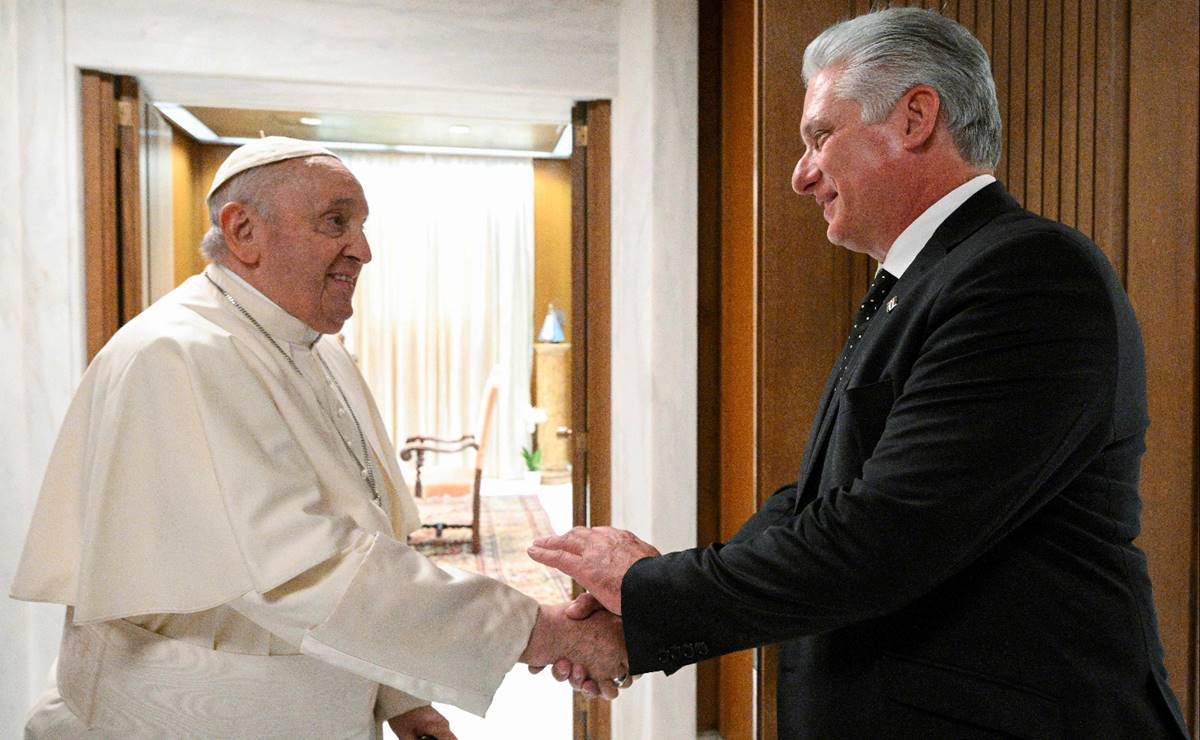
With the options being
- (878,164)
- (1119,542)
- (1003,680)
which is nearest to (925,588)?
(1003,680)

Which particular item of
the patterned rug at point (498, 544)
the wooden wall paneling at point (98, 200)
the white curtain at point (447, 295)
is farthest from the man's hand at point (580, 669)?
the white curtain at point (447, 295)

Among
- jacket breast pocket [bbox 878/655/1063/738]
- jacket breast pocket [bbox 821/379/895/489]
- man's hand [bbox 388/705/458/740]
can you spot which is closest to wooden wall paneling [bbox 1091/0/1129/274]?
jacket breast pocket [bbox 821/379/895/489]

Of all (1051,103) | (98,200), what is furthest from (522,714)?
(1051,103)

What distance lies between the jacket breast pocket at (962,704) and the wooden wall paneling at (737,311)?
1.94 metres

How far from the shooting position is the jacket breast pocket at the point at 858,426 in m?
1.22

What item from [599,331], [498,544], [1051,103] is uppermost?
[1051,103]

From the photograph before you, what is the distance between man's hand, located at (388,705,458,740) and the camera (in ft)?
6.77

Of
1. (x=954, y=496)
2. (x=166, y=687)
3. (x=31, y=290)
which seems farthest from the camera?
(x=31, y=290)

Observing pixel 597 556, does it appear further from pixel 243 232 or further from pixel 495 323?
pixel 495 323

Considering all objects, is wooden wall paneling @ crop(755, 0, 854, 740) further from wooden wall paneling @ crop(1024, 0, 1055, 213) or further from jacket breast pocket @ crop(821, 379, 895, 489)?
jacket breast pocket @ crop(821, 379, 895, 489)

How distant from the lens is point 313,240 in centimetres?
188

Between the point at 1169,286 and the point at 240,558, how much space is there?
1897 millimetres

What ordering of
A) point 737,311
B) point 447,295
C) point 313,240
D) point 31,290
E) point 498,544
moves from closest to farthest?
point 313,240 < point 31,290 < point 737,311 < point 498,544 < point 447,295

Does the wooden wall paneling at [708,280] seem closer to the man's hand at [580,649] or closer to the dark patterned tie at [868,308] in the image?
the man's hand at [580,649]
